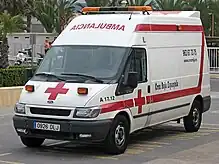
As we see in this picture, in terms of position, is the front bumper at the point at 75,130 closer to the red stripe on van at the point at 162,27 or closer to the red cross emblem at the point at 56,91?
the red cross emblem at the point at 56,91

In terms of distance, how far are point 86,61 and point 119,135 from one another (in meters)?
1.48

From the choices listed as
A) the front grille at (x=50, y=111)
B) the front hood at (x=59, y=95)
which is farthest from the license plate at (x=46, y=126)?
the front hood at (x=59, y=95)

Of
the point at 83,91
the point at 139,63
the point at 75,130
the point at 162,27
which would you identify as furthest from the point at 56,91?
the point at 162,27

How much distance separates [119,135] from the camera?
36.8 ft

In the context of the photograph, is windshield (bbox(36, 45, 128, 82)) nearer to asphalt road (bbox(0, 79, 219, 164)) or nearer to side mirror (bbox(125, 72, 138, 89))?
side mirror (bbox(125, 72, 138, 89))

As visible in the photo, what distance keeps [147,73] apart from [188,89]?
6.31ft

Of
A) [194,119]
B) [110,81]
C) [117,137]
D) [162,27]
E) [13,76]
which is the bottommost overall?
[194,119]

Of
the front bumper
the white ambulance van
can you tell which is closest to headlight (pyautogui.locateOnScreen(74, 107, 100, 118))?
the white ambulance van

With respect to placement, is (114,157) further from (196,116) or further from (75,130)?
(196,116)

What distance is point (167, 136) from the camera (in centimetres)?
1367

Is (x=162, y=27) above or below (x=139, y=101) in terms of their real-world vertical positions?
above

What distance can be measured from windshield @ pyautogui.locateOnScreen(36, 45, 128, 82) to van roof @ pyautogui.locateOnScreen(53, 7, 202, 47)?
0.14 meters

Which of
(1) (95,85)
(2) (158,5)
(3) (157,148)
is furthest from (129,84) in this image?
(2) (158,5)

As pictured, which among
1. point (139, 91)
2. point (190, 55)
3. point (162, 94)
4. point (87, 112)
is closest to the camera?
point (87, 112)
